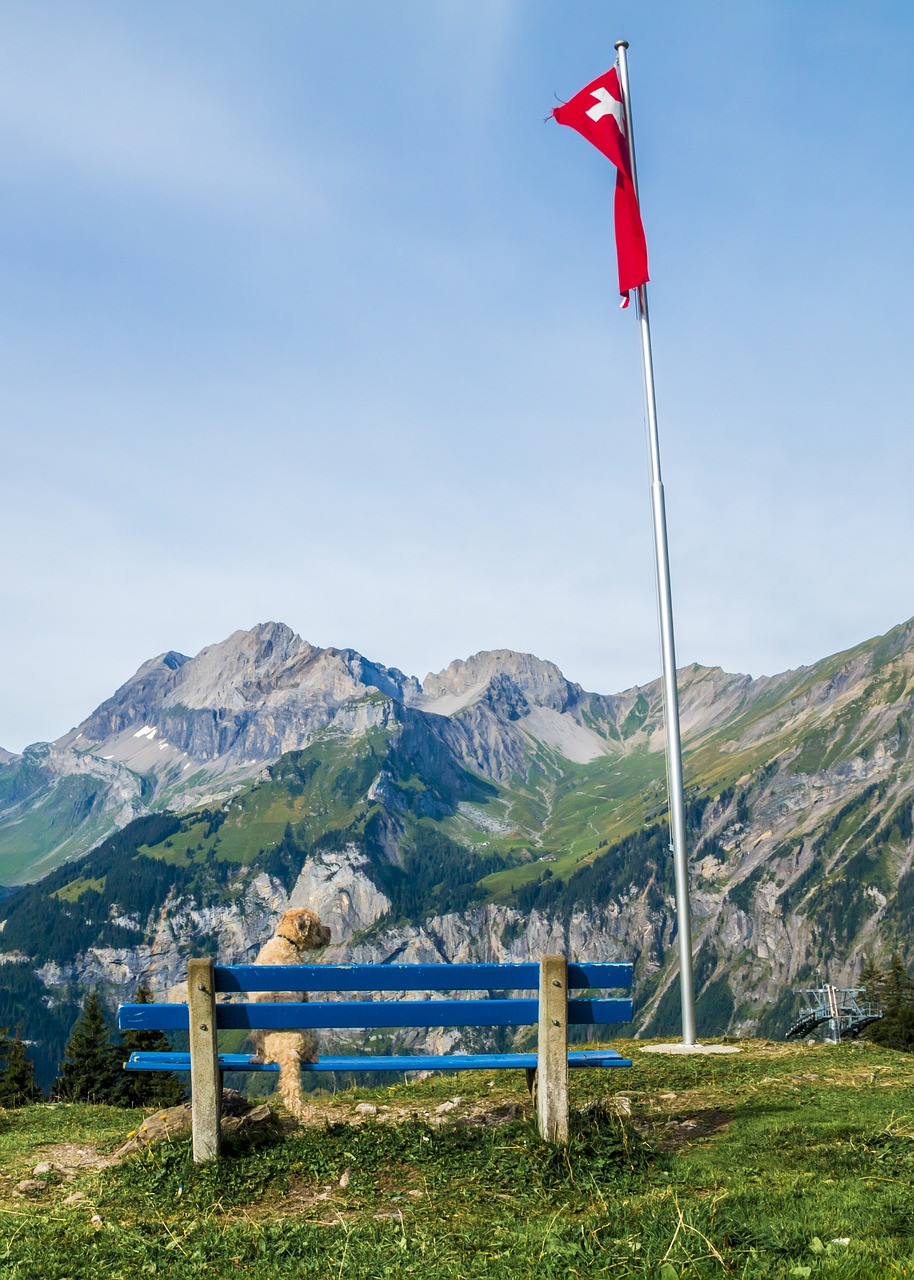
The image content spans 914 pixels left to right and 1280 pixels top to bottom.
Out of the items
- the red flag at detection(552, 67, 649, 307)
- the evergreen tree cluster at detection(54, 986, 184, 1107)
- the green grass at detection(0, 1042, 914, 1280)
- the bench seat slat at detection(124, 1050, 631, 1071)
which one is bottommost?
the evergreen tree cluster at detection(54, 986, 184, 1107)

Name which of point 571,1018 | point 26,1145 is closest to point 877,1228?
point 571,1018

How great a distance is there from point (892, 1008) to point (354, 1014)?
84.4 metres

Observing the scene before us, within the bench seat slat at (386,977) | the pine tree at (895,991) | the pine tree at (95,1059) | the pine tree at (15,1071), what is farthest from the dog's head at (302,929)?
the pine tree at (895,991)

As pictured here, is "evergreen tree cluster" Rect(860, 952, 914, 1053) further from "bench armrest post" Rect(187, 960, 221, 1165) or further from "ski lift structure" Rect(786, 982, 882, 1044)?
"bench armrest post" Rect(187, 960, 221, 1165)

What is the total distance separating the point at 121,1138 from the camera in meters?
10.6

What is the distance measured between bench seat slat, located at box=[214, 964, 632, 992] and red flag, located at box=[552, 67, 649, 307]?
14811mm

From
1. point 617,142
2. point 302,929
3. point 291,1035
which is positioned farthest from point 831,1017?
point 291,1035

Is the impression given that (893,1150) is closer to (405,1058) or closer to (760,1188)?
(760,1188)

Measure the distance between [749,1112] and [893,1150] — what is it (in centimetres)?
231

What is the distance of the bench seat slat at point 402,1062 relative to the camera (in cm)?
877

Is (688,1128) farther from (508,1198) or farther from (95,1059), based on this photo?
(95,1059)

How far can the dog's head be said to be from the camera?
11.1m

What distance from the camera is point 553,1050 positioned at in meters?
8.71

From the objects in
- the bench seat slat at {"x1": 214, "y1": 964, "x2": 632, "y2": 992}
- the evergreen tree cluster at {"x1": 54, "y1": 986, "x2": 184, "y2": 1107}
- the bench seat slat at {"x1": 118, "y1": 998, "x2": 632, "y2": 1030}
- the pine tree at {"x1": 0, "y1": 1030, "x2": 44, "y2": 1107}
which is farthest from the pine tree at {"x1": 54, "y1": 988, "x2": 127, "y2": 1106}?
the bench seat slat at {"x1": 214, "y1": 964, "x2": 632, "y2": 992}
